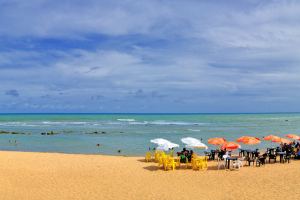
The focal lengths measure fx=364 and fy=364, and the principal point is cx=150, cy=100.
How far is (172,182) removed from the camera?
15430mm

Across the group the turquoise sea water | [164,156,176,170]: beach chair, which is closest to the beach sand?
[164,156,176,170]: beach chair

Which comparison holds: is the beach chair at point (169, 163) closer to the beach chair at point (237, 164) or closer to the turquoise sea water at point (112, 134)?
the beach chair at point (237, 164)

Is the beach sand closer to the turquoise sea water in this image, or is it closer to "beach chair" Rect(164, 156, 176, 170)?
"beach chair" Rect(164, 156, 176, 170)

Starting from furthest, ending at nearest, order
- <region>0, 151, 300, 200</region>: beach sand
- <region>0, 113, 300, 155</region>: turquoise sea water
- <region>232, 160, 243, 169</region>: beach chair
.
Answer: <region>0, 113, 300, 155</region>: turquoise sea water < <region>232, 160, 243, 169</region>: beach chair < <region>0, 151, 300, 200</region>: beach sand

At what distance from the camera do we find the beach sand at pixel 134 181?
13281mm

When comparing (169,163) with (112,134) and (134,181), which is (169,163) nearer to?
(134,181)

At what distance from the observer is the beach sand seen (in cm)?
1328

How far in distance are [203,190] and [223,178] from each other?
8.24 feet

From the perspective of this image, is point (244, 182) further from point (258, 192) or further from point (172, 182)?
point (172, 182)

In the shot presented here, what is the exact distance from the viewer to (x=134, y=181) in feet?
51.2

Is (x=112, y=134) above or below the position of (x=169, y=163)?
below

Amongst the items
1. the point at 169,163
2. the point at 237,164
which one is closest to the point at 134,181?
the point at 169,163

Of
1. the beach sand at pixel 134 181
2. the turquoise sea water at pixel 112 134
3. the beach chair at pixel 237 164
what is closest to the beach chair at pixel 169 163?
the beach sand at pixel 134 181

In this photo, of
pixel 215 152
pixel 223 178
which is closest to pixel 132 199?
pixel 223 178
